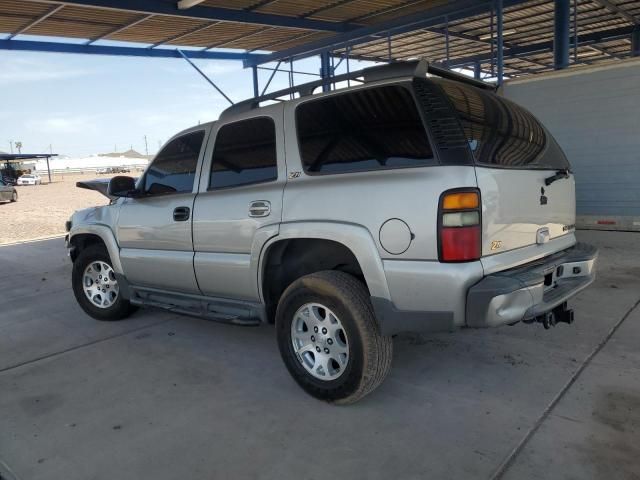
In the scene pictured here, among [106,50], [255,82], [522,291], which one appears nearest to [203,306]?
[522,291]

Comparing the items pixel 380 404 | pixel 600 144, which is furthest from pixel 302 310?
pixel 600 144

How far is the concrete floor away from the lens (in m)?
2.75

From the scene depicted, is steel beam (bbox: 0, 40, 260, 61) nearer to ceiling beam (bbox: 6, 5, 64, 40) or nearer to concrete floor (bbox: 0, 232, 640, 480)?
ceiling beam (bbox: 6, 5, 64, 40)

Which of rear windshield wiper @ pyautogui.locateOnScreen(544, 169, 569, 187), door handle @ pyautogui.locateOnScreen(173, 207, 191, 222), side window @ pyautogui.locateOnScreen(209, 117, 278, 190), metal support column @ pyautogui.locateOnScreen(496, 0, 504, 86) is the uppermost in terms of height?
metal support column @ pyautogui.locateOnScreen(496, 0, 504, 86)

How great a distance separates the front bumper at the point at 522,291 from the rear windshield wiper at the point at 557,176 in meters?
0.50

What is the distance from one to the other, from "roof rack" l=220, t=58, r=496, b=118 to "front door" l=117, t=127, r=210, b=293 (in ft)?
1.77

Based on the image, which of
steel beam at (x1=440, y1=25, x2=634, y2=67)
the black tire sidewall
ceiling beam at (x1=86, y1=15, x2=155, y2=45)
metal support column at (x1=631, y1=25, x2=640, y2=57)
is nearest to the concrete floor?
the black tire sidewall

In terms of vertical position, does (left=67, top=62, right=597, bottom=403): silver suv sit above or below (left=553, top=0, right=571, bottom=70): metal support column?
below

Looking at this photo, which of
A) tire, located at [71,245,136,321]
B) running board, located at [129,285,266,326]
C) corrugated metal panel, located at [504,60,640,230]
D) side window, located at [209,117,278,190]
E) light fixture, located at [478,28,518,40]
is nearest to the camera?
side window, located at [209,117,278,190]

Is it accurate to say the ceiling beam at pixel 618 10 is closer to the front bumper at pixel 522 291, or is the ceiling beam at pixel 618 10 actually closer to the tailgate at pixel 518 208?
the tailgate at pixel 518 208

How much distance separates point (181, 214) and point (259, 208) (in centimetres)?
93

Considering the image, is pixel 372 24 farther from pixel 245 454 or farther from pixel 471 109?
pixel 245 454

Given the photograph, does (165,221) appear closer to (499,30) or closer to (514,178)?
(514,178)

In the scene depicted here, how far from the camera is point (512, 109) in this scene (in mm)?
3656
